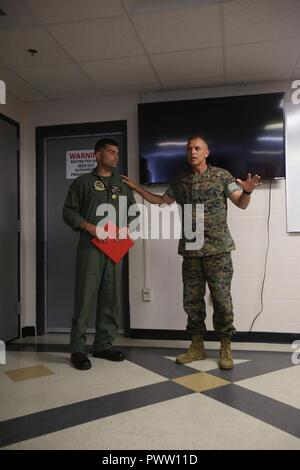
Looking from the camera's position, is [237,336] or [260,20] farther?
[237,336]

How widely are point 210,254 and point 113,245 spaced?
2.23ft

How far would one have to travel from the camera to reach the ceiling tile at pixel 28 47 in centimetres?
258

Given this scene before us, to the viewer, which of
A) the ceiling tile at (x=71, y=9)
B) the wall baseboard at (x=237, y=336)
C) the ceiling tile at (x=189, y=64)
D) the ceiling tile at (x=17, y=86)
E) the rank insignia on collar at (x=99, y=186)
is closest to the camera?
the ceiling tile at (x=71, y=9)

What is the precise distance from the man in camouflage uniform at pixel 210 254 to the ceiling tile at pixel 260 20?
76cm

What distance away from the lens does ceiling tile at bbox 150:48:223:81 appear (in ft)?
9.56

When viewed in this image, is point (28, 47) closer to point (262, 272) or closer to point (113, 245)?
point (113, 245)

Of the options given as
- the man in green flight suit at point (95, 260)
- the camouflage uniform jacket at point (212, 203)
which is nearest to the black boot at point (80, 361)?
the man in green flight suit at point (95, 260)

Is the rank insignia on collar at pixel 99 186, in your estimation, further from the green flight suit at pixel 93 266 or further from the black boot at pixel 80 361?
the black boot at pixel 80 361

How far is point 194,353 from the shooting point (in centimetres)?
273

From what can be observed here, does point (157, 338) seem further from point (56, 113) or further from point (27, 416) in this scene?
point (56, 113)

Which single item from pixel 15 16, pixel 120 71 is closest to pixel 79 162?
pixel 120 71

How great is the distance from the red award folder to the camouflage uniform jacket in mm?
418

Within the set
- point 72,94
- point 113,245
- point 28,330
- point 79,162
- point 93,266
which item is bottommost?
point 28,330

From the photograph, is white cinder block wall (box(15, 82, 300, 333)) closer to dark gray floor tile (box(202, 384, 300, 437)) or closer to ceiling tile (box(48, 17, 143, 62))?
ceiling tile (box(48, 17, 143, 62))
